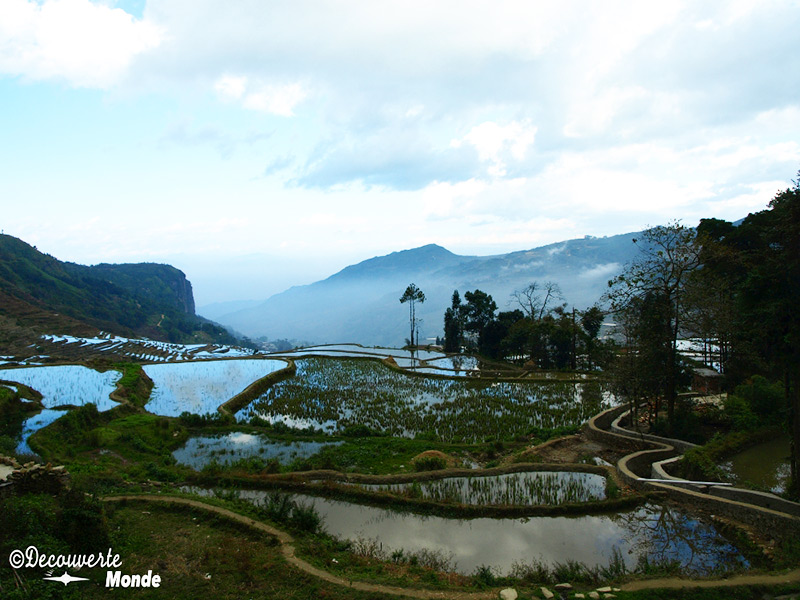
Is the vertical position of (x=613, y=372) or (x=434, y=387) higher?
(x=613, y=372)

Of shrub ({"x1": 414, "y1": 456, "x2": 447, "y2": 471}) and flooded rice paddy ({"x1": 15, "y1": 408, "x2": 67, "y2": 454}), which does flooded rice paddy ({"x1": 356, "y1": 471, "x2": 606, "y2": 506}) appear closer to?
shrub ({"x1": 414, "y1": 456, "x2": 447, "y2": 471})

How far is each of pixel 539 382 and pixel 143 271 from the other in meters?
149

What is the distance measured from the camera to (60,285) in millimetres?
78438

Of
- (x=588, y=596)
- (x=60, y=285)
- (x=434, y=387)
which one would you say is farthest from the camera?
(x=60, y=285)

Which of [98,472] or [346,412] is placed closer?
[98,472]

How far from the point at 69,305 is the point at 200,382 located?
60300mm

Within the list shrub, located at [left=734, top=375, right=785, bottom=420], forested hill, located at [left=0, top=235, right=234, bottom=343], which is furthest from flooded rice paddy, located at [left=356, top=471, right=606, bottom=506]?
forested hill, located at [left=0, top=235, right=234, bottom=343]

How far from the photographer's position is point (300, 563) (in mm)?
7676

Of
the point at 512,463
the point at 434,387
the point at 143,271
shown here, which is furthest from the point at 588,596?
the point at 143,271

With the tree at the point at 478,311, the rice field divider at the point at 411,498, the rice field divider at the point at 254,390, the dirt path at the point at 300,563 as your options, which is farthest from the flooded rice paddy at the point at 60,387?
the tree at the point at 478,311

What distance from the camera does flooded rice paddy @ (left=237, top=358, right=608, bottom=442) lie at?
Result: 1856cm

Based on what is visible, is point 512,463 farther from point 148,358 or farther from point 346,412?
point 148,358

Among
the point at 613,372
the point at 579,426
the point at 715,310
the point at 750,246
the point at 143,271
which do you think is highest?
the point at 143,271

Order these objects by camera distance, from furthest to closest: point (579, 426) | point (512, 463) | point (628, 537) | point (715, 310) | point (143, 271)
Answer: point (143, 271)
point (579, 426)
point (715, 310)
point (512, 463)
point (628, 537)
